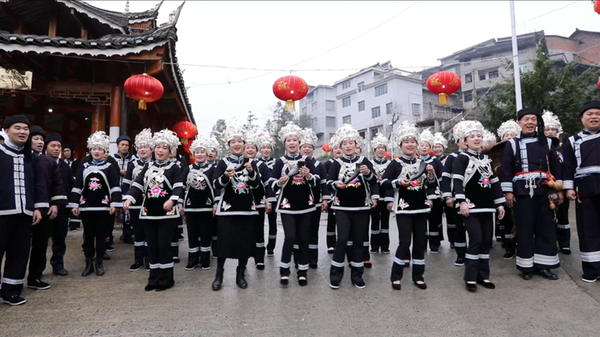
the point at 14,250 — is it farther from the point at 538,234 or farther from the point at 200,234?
the point at 538,234

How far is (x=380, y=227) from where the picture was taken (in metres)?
6.82

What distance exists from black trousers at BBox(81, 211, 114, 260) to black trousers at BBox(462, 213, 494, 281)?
17.8 feet

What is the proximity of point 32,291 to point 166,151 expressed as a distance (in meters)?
2.60

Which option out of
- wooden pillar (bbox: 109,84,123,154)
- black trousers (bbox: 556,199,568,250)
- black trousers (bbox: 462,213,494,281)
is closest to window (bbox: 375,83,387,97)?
wooden pillar (bbox: 109,84,123,154)

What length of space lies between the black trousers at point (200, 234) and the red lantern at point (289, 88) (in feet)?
15.2

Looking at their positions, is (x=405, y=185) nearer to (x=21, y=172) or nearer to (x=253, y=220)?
(x=253, y=220)

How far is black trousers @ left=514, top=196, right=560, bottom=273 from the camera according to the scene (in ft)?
15.8

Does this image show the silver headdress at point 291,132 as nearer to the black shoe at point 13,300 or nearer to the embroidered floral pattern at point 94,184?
the embroidered floral pattern at point 94,184

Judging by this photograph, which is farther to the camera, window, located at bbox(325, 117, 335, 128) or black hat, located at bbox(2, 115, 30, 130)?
window, located at bbox(325, 117, 335, 128)

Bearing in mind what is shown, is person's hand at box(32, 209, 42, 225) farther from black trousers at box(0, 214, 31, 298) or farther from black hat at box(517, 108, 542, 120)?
black hat at box(517, 108, 542, 120)

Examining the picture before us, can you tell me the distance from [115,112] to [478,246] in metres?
8.73

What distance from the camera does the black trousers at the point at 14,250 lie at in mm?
4141

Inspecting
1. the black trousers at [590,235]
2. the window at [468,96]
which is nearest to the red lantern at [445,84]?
the black trousers at [590,235]

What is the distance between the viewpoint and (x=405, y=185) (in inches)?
183
